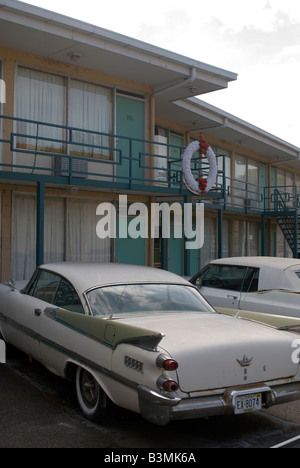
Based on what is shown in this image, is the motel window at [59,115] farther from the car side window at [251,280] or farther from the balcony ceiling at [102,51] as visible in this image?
the car side window at [251,280]

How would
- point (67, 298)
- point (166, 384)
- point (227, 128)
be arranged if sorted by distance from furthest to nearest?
point (227, 128), point (67, 298), point (166, 384)

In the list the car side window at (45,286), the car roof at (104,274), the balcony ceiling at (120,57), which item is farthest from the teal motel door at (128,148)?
the car roof at (104,274)

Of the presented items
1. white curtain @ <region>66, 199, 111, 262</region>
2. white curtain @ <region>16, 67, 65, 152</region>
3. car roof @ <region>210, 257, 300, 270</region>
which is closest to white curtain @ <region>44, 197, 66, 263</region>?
white curtain @ <region>66, 199, 111, 262</region>

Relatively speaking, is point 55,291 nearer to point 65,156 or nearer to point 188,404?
point 188,404

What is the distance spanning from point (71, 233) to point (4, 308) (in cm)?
516

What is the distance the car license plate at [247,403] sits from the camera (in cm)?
392

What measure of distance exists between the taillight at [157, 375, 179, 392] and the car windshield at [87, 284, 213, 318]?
46.5 inches

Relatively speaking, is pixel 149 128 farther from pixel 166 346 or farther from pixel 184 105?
pixel 166 346

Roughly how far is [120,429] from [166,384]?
956mm

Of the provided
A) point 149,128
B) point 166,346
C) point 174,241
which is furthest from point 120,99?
point 166,346

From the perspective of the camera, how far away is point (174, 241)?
15578 millimetres

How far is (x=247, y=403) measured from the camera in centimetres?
398

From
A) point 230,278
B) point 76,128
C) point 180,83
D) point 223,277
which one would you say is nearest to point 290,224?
point 180,83

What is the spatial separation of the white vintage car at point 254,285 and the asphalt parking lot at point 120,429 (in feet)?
6.72
